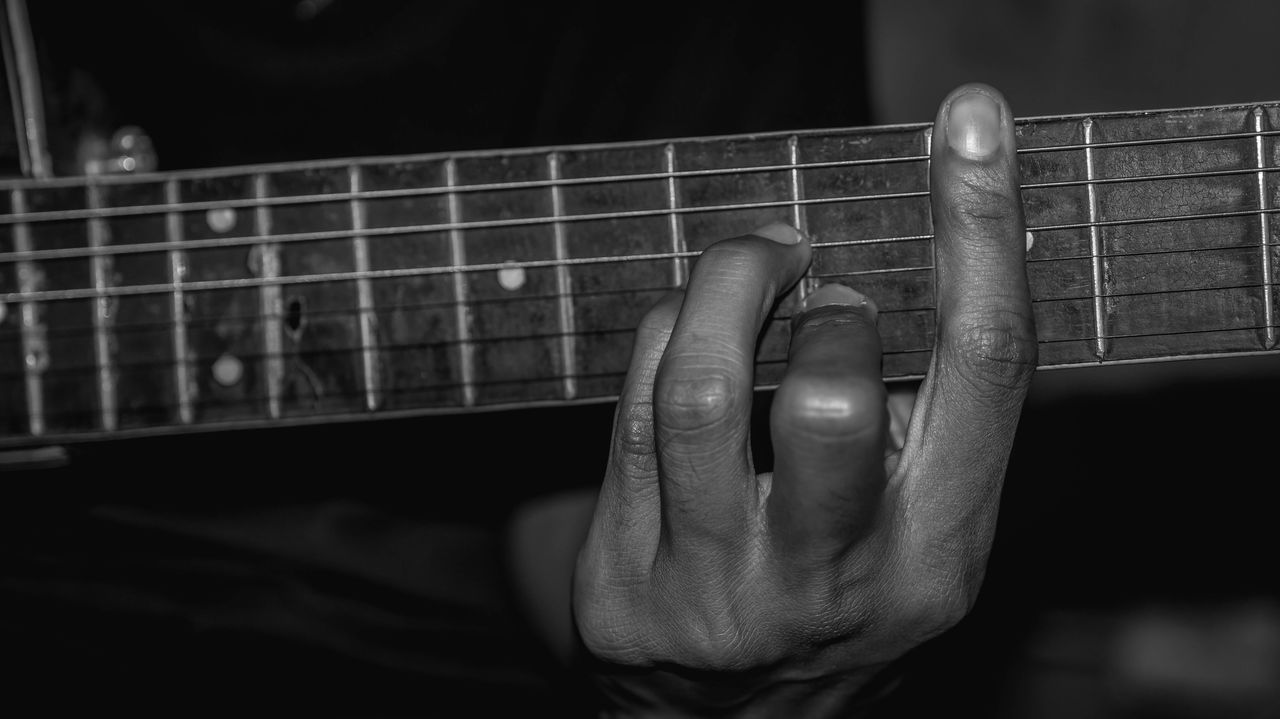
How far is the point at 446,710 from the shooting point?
111 centimetres

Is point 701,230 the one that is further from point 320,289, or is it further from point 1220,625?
point 1220,625

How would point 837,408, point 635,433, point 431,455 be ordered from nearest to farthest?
point 837,408 → point 635,433 → point 431,455

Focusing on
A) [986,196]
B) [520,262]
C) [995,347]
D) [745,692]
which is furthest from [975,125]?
[745,692]

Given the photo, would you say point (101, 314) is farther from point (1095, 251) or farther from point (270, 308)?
point (1095, 251)

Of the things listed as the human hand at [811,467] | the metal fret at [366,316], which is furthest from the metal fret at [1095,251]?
the metal fret at [366,316]

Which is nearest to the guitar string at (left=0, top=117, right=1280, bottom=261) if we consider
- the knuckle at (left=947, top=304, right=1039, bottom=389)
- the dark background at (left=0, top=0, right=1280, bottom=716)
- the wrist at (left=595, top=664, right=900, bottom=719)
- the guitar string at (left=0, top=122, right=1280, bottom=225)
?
the guitar string at (left=0, top=122, right=1280, bottom=225)

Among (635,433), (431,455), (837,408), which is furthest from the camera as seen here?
(431,455)

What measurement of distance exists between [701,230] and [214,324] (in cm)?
43

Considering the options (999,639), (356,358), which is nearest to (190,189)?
(356,358)

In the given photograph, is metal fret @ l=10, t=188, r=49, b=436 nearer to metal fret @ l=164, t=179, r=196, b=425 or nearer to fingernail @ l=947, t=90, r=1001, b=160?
metal fret @ l=164, t=179, r=196, b=425

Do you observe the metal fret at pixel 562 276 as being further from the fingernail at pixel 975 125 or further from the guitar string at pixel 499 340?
the fingernail at pixel 975 125

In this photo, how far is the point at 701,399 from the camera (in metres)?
0.59

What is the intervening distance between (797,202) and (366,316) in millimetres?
379

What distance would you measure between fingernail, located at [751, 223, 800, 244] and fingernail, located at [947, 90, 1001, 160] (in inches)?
5.3
